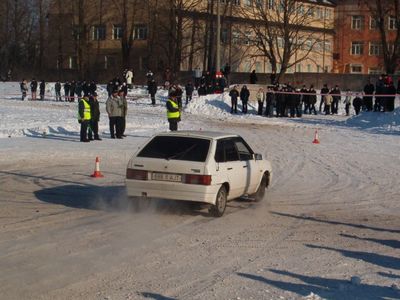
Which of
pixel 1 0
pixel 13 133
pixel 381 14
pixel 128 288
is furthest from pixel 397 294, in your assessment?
pixel 1 0

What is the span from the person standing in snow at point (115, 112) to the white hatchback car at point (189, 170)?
46.8 feet

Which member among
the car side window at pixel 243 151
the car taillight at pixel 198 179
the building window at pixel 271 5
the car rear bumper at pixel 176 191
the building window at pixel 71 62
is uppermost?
the building window at pixel 271 5

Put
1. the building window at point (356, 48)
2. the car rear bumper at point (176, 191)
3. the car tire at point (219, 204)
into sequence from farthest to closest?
the building window at point (356, 48) → the car tire at point (219, 204) → the car rear bumper at point (176, 191)

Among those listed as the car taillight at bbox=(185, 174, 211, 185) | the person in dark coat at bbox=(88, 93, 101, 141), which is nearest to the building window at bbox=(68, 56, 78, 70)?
the person in dark coat at bbox=(88, 93, 101, 141)

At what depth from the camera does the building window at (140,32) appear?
254 ft

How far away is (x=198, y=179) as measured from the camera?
1212cm

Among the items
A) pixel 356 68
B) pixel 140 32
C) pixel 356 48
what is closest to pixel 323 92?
pixel 140 32

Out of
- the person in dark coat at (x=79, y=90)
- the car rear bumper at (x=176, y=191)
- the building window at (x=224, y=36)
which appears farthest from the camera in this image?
the building window at (x=224, y=36)

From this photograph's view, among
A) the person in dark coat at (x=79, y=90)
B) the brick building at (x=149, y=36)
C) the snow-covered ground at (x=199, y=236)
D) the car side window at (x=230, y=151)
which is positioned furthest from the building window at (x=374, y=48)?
the car side window at (x=230, y=151)

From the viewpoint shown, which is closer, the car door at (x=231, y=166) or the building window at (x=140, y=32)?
the car door at (x=231, y=166)

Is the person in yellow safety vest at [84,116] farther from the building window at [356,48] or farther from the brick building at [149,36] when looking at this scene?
the building window at [356,48]

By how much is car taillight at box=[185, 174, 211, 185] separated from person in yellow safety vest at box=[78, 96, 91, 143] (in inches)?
565

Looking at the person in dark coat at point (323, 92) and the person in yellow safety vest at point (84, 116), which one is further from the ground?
the person in dark coat at point (323, 92)

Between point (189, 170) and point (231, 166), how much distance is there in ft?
3.65
